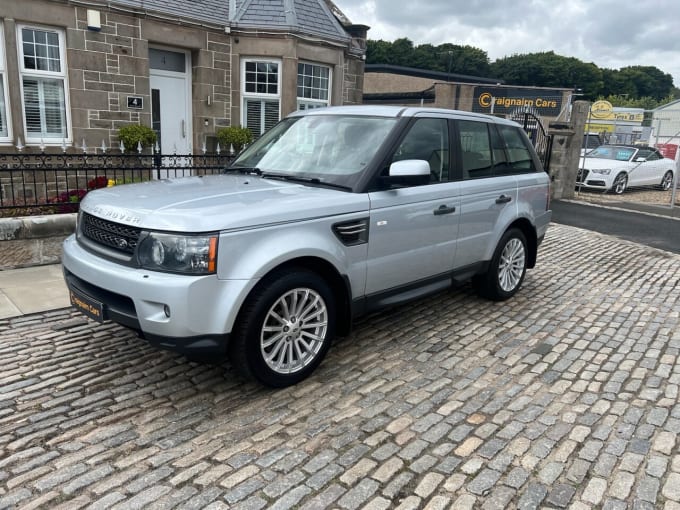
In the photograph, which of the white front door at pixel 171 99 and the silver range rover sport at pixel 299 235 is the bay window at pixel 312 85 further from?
the silver range rover sport at pixel 299 235

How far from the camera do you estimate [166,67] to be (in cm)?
1215

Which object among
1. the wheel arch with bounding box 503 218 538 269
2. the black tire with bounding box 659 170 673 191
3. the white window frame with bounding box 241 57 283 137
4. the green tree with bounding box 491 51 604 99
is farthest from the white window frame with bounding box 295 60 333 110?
the green tree with bounding box 491 51 604 99

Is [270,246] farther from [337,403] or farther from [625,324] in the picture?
[625,324]

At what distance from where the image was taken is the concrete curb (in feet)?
20.9

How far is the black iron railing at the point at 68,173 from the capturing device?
22.8ft

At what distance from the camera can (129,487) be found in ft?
9.18

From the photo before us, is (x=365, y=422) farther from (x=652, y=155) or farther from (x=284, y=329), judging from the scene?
(x=652, y=155)

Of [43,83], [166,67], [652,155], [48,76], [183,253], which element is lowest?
[183,253]

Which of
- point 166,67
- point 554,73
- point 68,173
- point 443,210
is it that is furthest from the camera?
point 554,73

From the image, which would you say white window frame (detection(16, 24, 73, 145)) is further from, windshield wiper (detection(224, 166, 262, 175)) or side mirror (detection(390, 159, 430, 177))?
side mirror (detection(390, 159, 430, 177))

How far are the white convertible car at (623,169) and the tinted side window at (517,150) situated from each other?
1202cm

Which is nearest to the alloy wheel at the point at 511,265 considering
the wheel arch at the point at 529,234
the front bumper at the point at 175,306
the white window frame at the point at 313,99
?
the wheel arch at the point at 529,234

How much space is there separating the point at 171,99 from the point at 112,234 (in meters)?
9.61

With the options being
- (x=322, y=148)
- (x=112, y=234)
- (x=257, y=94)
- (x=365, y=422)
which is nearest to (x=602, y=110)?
(x=257, y=94)
